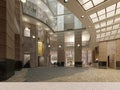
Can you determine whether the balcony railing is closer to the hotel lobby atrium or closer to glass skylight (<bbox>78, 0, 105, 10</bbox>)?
the hotel lobby atrium

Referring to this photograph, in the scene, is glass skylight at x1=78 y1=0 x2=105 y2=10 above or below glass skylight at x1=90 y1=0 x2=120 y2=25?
above

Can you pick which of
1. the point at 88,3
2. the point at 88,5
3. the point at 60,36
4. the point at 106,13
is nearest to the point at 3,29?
the point at 60,36

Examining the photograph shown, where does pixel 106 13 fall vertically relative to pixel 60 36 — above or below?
above

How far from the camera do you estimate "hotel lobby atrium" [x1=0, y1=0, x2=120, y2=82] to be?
9.23 ft

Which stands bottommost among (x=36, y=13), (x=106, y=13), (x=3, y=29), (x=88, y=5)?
(x=3, y=29)

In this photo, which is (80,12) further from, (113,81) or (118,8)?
(113,81)

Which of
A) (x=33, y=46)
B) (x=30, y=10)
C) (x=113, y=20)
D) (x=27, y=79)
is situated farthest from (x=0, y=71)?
(x=33, y=46)

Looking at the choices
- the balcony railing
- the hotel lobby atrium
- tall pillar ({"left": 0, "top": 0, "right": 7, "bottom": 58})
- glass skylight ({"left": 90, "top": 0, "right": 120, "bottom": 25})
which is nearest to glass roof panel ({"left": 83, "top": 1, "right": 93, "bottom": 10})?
the hotel lobby atrium

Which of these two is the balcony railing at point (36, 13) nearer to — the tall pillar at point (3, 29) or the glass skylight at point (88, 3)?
the glass skylight at point (88, 3)

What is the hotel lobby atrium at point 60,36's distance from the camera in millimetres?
2814

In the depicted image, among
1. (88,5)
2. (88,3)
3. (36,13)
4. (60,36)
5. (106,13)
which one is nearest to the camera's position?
(60,36)

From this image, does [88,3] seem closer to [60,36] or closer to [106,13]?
[106,13]

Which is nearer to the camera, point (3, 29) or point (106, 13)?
point (3, 29)

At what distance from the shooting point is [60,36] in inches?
194
